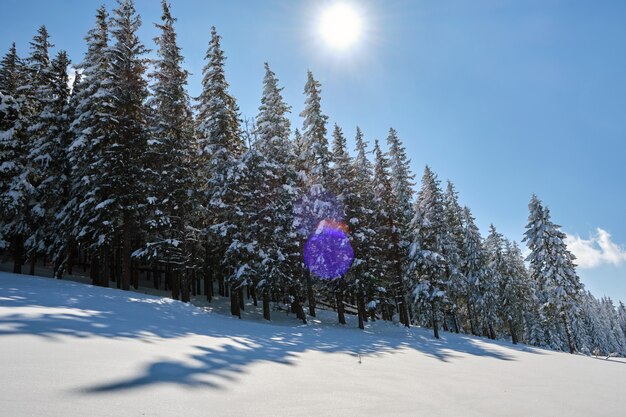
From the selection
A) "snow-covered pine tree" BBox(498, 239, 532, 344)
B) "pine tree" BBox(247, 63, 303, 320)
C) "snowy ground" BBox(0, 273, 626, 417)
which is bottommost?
"snow-covered pine tree" BBox(498, 239, 532, 344)

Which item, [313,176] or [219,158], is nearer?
[219,158]

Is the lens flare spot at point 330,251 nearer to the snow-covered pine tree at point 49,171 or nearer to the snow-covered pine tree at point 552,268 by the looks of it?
the snow-covered pine tree at point 49,171

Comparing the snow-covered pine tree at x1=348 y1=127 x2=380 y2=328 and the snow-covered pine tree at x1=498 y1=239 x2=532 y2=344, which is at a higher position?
the snow-covered pine tree at x1=348 y1=127 x2=380 y2=328

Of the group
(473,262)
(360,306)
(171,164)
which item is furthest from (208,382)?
(473,262)

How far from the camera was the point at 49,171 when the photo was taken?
24.9m

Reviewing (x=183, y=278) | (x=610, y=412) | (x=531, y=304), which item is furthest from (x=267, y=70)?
(x=531, y=304)

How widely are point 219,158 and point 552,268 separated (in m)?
34.0

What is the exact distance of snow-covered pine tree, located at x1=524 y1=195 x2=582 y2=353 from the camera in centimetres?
3366

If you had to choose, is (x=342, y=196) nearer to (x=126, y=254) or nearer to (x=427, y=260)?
(x=427, y=260)

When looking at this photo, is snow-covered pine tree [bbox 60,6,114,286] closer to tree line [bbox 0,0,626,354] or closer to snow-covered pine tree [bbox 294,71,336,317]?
tree line [bbox 0,0,626,354]

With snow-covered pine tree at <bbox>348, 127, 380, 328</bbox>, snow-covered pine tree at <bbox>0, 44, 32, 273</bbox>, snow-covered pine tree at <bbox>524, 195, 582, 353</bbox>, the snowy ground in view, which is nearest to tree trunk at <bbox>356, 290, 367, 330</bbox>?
snow-covered pine tree at <bbox>348, 127, 380, 328</bbox>

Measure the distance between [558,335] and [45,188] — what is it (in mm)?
67974

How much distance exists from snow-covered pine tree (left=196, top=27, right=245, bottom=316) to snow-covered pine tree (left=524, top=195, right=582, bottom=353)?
3117cm

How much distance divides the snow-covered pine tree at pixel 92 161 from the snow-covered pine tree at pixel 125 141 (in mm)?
238
